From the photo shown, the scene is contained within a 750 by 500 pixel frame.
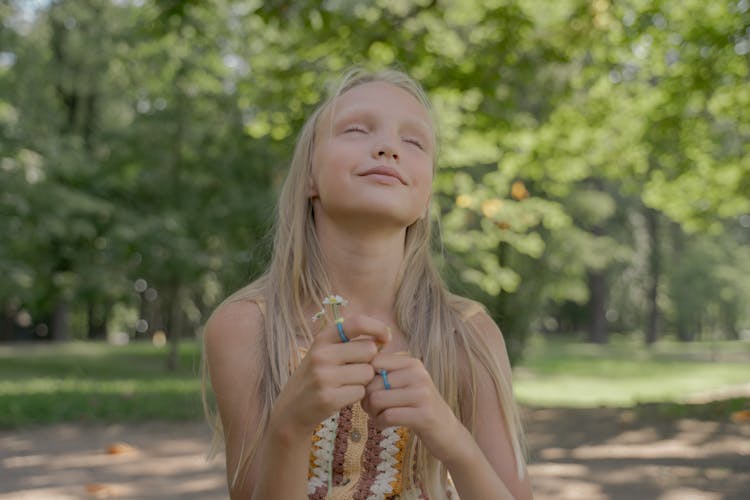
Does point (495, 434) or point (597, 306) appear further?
point (597, 306)

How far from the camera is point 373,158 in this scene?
174 centimetres

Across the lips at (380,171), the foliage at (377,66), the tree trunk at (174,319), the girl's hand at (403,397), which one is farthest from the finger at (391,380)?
the tree trunk at (174,319)

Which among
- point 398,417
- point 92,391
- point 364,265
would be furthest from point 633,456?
point 92,391

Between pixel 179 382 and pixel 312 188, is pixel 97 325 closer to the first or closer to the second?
pixel 179 382

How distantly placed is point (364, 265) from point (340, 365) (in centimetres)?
56

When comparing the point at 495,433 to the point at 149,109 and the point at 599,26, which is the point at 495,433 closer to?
the point at 599,26

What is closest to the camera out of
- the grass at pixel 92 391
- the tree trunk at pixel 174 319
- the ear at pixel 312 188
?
the ear at pixel 312 188

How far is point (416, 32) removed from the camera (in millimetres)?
7379

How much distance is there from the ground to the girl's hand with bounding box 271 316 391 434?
2944 mm

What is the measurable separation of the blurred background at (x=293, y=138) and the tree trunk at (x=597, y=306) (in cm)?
1402

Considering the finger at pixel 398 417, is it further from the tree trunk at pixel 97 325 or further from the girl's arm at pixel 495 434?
the tree trunk at pixel 97 325

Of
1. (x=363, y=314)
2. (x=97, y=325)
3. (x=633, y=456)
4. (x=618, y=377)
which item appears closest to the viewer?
(x=363, y=314)

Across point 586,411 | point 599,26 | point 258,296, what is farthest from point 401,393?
point 599,26

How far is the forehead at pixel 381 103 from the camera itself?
1.84 meters
